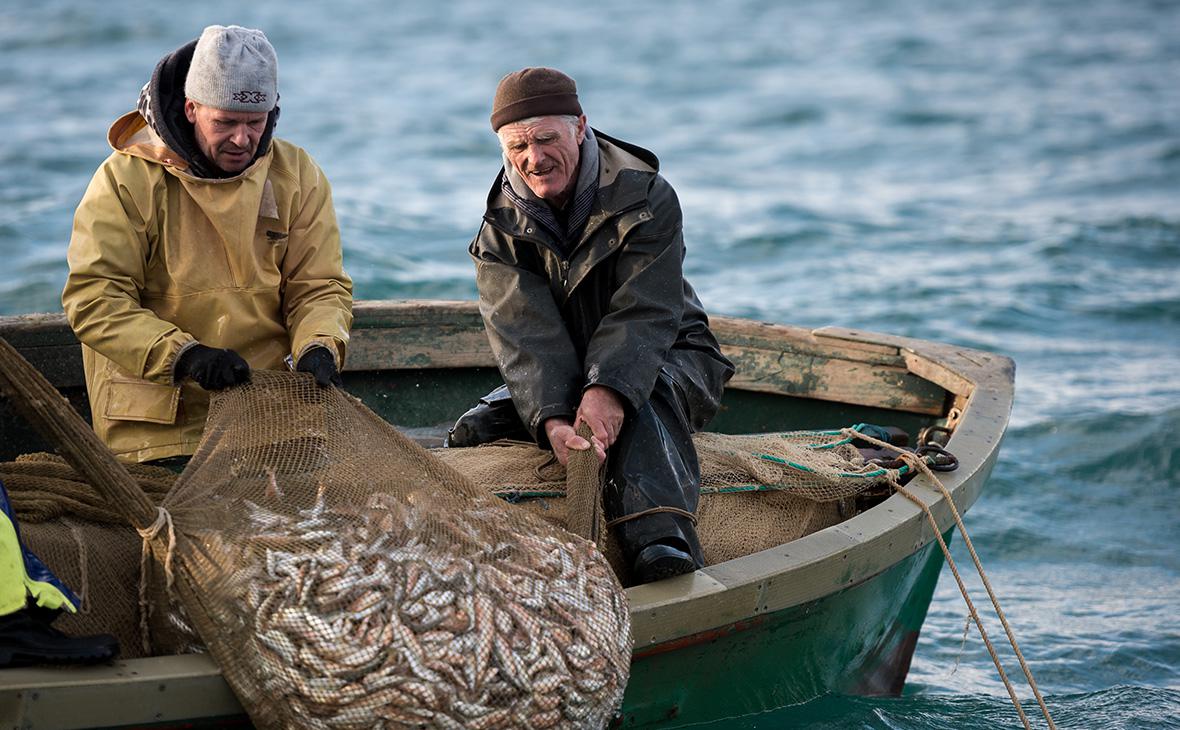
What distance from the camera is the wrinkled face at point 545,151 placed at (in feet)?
13.8

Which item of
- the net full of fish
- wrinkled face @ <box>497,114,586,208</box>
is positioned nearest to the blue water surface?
the net full of fish

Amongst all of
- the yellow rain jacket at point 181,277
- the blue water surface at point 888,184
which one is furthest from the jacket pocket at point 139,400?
the blue water surface at point 888,184

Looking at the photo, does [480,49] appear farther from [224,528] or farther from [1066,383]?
[224,528]

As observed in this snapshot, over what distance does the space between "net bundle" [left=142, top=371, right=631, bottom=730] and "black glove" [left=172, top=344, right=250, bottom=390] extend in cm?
16

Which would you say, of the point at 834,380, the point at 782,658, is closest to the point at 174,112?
the point at 782,658

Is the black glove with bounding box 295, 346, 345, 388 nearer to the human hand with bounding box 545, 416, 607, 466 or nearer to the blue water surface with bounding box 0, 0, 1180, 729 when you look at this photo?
the human hand with bounding box 545, 416, 607, 466

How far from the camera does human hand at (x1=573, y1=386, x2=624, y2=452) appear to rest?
4199 millimetres

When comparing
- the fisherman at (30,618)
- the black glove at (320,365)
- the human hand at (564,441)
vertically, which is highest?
the black glove at (320,365)

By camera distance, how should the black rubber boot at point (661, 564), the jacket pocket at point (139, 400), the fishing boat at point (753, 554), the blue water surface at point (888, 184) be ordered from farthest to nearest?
the blue water surface at point (888, 184), the jacket pocket at point (139, 400), the black rubber boot at point (661, 564), the fishing boat at point (753, 554)

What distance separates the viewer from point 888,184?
53.9 ft

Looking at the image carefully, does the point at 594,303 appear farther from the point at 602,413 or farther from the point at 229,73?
the point at 229,73

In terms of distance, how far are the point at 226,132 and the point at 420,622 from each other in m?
1.61

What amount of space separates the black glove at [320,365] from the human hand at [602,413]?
2.40 ft

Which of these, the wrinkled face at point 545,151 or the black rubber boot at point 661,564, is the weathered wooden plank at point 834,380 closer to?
the wrinkled face at point 545,151
